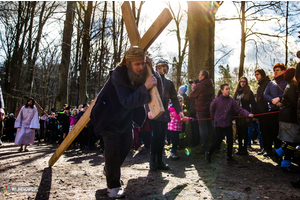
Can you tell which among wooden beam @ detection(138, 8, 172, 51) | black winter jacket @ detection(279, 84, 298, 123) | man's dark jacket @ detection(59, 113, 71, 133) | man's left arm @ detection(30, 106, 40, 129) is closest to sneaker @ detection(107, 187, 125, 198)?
wooden beam @ detection(138, 8, 172, 51)

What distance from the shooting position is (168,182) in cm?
374

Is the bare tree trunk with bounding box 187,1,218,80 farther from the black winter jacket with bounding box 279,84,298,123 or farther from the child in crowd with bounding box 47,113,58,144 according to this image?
the child in crowd with bounding box 47,113,58,144

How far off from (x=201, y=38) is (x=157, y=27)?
413 centimetres

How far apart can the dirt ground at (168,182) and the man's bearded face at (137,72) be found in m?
1.51

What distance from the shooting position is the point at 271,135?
5281 millimetres

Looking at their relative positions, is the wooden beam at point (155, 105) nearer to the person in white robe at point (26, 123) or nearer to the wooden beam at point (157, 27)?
the wooden beam at point (157, 27)

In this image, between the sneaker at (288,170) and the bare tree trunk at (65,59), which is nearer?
the sneaker at (288,170)

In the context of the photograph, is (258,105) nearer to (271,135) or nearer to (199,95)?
(271,135)

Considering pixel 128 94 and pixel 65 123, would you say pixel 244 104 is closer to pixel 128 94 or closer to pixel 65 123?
pixel 128 94

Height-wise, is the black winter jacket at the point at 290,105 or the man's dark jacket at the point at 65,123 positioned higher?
the black winter jacket at the point at 290,105

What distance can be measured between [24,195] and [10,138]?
13.6 m

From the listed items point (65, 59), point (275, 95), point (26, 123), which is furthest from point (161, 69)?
point (65, 59)

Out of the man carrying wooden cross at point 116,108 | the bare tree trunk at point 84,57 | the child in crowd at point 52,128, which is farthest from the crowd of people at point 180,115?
the bare tree trunk at point 84,57

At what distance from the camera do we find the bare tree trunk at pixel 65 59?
544 inches
